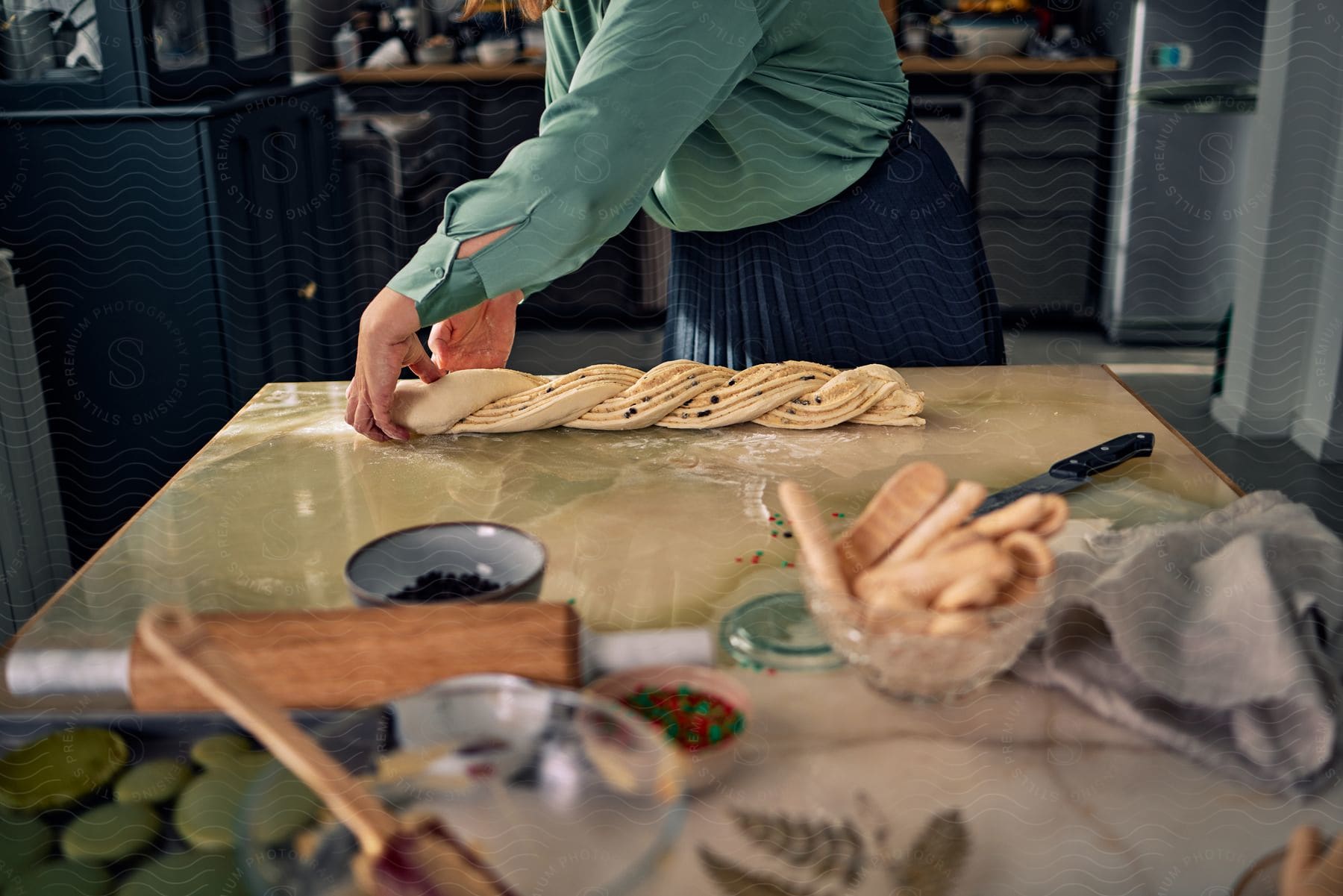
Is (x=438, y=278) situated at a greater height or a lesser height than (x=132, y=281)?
greater

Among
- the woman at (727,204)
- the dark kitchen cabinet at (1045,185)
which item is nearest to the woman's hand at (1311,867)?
the woman at (727,204)

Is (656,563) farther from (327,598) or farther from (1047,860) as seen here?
(1047,860)

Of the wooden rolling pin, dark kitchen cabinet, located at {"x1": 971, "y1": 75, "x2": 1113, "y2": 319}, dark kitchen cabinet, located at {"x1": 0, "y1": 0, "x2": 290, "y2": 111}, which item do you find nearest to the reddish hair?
the wooden rolling pin

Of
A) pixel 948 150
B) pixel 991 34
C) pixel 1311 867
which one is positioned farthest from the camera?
pixel 991 34

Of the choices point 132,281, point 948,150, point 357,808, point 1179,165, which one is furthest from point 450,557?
point 1179,165

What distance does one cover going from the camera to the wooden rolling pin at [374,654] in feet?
1.80

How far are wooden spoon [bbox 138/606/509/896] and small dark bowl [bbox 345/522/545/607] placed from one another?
0.55ft

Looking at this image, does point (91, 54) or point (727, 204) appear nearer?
point (727, 204)

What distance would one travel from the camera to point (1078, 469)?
828 mm

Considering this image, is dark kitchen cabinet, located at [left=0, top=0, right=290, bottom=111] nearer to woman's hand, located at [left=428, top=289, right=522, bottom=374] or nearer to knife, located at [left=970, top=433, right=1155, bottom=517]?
woman's hand, located at [left=428, top=289, right=522, bottom=374]

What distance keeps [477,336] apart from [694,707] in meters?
0.68

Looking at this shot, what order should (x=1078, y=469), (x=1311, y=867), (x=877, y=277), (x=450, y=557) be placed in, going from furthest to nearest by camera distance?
(x=877, y=277) < (x=1078, y=469) < (x=450, y=557) < (x=1311, y=867)

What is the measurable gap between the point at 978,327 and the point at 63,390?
4.79 feet

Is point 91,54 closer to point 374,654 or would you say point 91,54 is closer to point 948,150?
point 374,654
